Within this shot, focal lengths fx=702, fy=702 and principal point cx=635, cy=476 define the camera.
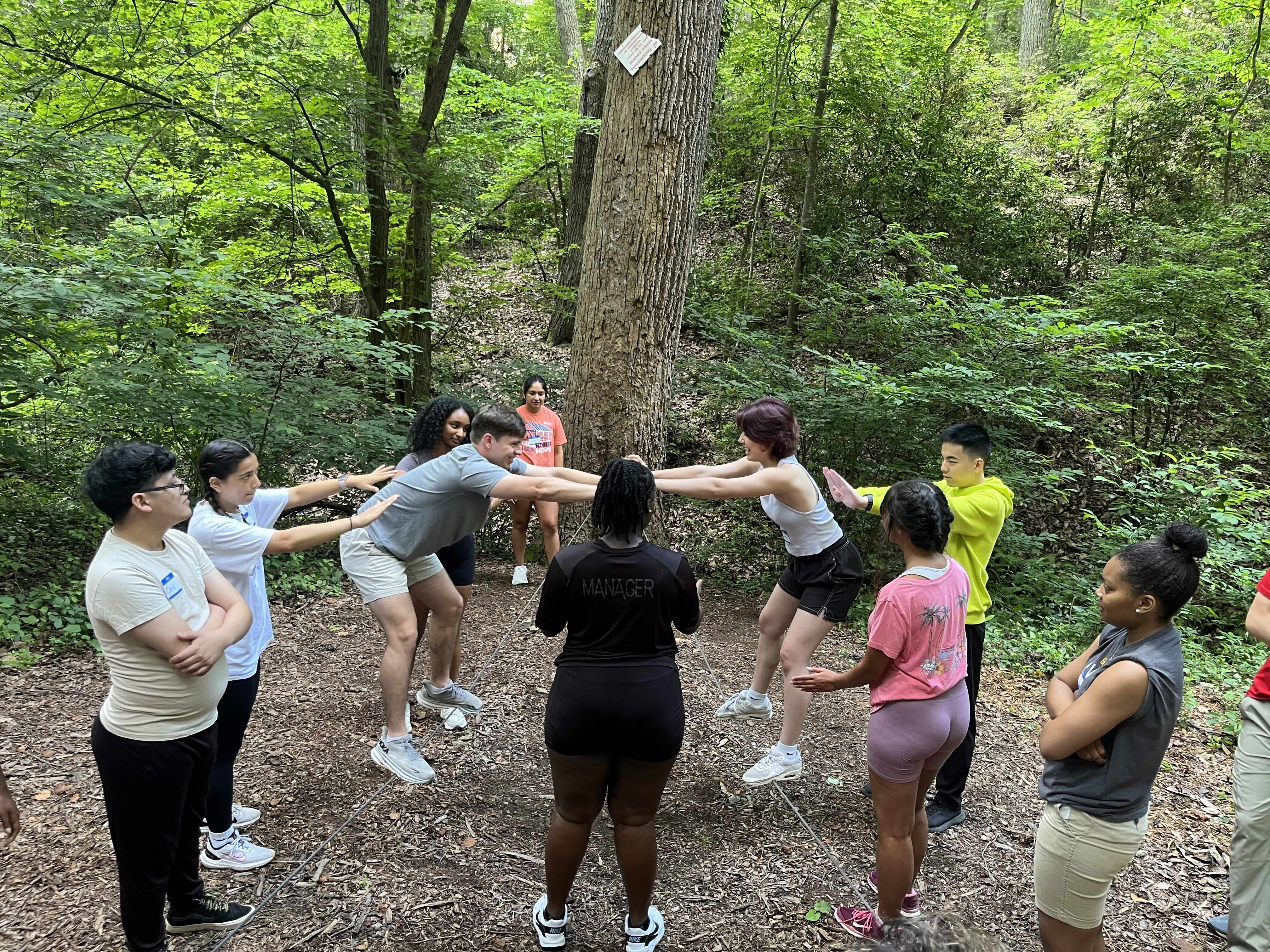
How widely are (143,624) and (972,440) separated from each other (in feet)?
10.9

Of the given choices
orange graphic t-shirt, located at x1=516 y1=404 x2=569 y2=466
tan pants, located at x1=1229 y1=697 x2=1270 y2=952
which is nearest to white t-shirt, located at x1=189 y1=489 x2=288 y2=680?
orange graphic t-shirt, located at x1=516 y1=404 x2=569 y2=466

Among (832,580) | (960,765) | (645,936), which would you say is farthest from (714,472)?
(645,936)

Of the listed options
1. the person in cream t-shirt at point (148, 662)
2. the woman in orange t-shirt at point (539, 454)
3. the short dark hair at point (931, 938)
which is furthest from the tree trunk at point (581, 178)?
the short dark hair at point (931, 938)

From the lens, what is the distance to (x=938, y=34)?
1091cm

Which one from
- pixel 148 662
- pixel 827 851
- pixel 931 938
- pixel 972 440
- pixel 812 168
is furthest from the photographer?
pixel 812 168

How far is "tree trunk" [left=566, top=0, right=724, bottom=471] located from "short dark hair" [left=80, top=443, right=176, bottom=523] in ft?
11.8

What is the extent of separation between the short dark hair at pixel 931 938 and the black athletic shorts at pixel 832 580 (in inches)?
101

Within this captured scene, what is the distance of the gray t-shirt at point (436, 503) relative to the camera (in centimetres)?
342

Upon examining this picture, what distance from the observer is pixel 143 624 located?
2.07 m

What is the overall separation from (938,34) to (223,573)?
41.4 ft

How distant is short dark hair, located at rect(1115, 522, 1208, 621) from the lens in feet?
6.66

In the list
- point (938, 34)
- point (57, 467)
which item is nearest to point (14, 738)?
point (57, 467)

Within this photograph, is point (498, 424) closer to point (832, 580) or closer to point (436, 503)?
point (436, 503)

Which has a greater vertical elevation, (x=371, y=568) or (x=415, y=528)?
(x=415, y=528)
